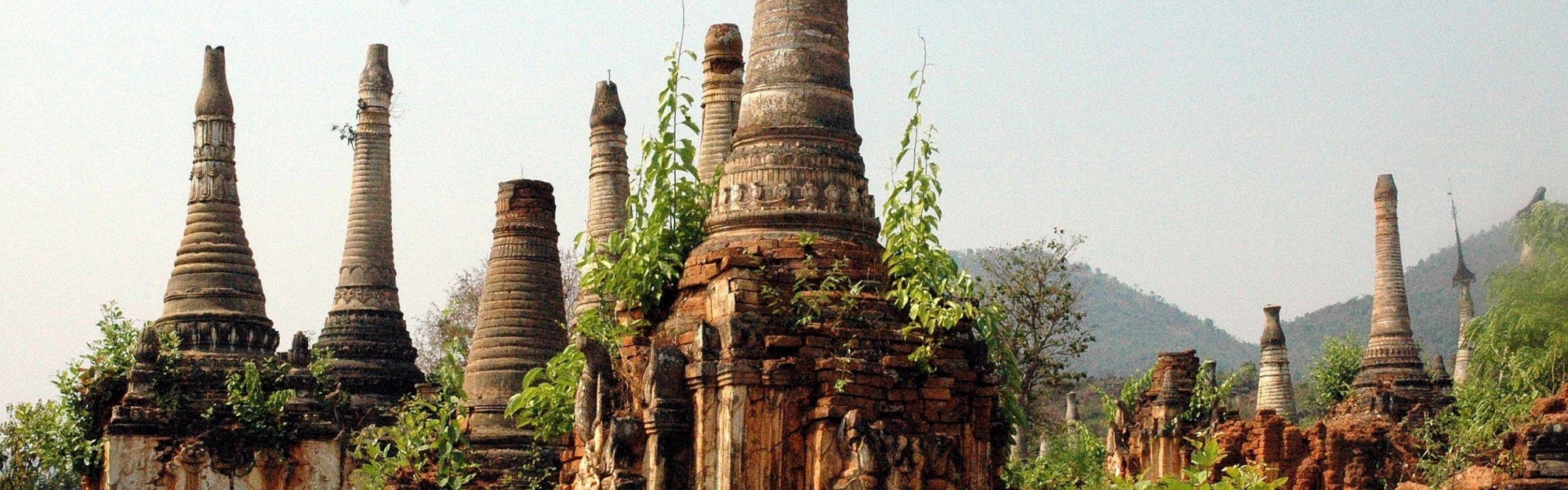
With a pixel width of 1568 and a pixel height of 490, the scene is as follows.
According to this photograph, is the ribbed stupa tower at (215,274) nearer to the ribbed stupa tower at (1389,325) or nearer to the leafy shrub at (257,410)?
the leafy shrub at (257,410)

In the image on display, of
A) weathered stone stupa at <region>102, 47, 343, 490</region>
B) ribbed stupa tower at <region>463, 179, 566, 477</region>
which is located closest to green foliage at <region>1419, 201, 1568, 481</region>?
ribbed stupa tower at <region>463, 179, 566, 477</region>

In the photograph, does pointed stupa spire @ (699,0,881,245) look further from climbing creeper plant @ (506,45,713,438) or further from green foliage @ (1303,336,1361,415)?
green foliage @ (1303,336,1361,415)

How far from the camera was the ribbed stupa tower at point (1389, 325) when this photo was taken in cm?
2959

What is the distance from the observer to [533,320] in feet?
57.7

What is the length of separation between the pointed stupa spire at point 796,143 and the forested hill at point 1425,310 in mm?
92932

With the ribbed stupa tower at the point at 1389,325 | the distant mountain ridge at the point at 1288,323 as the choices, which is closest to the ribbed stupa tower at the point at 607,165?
the ribbed stupa tower at the point at 1389,325

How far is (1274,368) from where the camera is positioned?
1271 inches

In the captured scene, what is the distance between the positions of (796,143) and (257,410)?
10967mm

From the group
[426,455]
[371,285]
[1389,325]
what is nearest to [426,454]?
[426,455]

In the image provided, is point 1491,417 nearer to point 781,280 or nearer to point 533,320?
point 533,320

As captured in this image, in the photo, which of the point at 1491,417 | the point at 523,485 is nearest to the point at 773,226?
the point at 523,485

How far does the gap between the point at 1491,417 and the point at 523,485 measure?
10.9 metres

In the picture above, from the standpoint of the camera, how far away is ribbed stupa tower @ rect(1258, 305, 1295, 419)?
32031 millimetres

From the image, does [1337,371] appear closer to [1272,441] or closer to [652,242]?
[1272,441]
